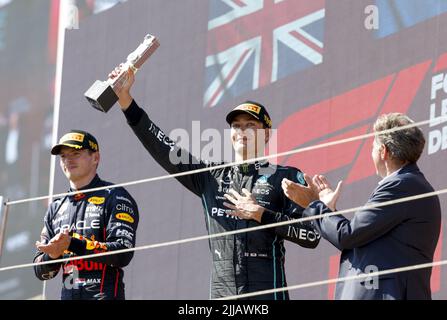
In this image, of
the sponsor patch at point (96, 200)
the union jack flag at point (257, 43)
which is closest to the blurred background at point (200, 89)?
the union jack flag at point (257, 43)

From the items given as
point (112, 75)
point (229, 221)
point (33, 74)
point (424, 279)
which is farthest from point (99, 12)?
point (424, 279)

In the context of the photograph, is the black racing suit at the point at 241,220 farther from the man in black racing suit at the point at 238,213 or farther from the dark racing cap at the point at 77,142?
the dark racing cap at the point at 77,142

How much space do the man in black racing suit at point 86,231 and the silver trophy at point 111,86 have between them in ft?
1.07

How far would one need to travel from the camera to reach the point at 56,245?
13.4ft

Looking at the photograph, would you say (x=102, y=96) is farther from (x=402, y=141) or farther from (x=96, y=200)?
(x=402, y=141)

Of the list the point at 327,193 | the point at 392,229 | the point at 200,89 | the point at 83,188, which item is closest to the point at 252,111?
the point at 327,193

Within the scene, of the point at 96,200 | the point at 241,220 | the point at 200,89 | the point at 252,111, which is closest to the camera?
the point at 241,220

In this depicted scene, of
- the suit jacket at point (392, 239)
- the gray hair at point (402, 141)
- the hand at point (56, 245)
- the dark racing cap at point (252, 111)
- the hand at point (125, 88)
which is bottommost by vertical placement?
the suit jacket at point (392, 239)

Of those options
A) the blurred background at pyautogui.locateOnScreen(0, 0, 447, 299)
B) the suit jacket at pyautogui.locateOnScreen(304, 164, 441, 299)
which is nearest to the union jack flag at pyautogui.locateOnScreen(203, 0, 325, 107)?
the blurred background at pyautogui.locateOnScreen(0, 0, 447, 299)

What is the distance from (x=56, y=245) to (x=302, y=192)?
0.97 meters

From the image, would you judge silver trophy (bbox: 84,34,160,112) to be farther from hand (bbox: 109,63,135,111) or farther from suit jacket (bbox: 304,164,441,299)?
suit jacket (bbox: 304,164,441,299)

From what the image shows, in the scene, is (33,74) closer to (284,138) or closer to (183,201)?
(183,201)

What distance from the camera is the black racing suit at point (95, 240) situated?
13.7ft

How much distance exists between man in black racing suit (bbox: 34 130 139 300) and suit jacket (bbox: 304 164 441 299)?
1.04 meters
